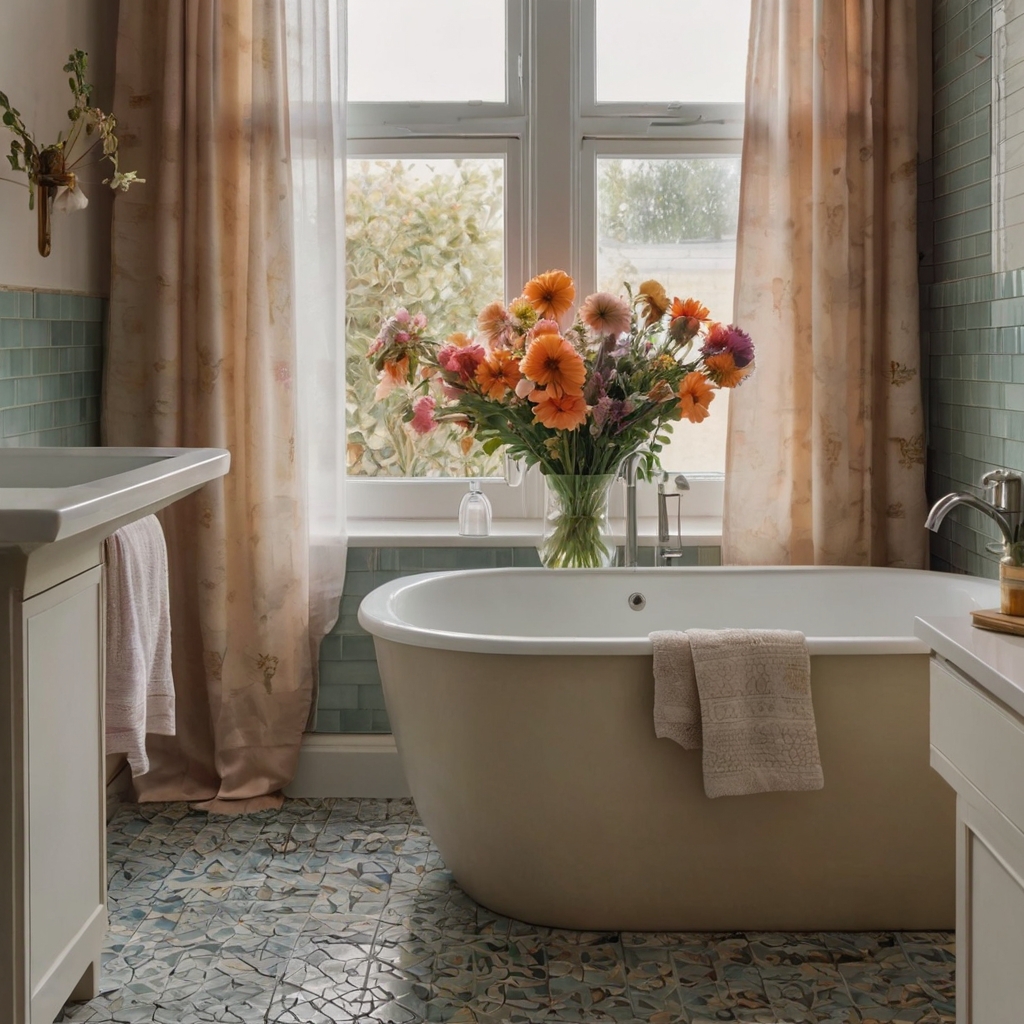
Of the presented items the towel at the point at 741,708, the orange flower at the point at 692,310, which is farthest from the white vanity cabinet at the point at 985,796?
the orange flower at the point at 692,310

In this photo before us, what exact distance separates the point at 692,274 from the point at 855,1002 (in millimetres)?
2069

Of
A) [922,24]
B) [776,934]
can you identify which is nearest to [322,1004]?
[776,934]

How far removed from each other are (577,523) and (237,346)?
1.03 m

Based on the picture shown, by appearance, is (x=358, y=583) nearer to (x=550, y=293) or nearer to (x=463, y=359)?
(x=463, y=359)

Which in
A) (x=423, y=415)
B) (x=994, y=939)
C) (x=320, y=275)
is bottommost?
(x=994, y=939)

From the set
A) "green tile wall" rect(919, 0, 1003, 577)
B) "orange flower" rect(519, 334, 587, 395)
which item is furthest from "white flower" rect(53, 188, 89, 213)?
"green tile wall" rect(919, 0, 1003, 577)

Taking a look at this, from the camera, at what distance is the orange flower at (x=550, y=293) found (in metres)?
3.06

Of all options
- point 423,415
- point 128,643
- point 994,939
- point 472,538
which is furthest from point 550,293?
point 994,939

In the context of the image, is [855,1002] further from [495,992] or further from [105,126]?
[105,126]

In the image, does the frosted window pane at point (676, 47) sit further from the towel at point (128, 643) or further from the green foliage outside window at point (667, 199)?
the towel at point (128, 643)

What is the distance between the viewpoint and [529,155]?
11.4 feet

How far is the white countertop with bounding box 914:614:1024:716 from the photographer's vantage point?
50.5 inches

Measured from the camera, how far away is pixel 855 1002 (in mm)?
2232

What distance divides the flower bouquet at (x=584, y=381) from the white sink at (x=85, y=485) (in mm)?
880
